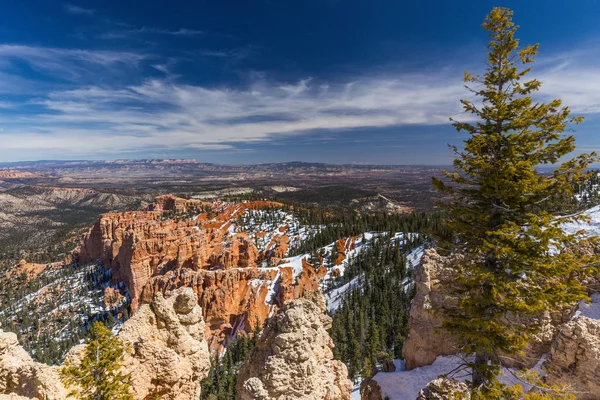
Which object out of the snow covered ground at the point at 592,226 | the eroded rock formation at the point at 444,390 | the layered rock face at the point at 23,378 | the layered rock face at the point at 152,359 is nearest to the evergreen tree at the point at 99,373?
the layered rock face at the point at 152,359

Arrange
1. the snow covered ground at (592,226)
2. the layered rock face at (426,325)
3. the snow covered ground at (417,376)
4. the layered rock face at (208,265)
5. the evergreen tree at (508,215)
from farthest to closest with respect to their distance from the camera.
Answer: the layered rock face at (208,265), the snow covered ground at (592,226), the layered rock face at (426,325), the snow covered ground at (417,376), the evergreen tree at (508,215)

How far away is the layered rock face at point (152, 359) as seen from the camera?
26.4ft

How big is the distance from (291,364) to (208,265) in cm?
6068

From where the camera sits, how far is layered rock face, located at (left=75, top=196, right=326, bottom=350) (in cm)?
4997

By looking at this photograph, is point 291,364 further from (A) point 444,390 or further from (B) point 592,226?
(B) point 592,226

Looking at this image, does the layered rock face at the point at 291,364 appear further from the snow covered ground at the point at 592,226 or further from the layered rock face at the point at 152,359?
the snow covered ground at the point at 592,226

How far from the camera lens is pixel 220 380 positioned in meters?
36.2

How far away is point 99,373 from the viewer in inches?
360

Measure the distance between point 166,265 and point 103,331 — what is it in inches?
2442

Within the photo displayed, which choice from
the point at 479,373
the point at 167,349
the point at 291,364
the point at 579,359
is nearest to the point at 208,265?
the point at 167,349

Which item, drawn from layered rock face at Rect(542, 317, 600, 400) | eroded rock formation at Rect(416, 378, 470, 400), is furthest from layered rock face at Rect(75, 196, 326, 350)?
layered rock face at Rect(542, 317, 600, 400)

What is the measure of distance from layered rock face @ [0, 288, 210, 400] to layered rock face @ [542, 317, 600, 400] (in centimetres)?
1281

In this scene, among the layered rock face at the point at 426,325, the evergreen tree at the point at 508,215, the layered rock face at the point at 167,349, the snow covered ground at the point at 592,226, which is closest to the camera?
the evergreen tree at the point at 508,215

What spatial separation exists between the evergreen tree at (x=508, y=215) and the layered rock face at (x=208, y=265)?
37778 mm
